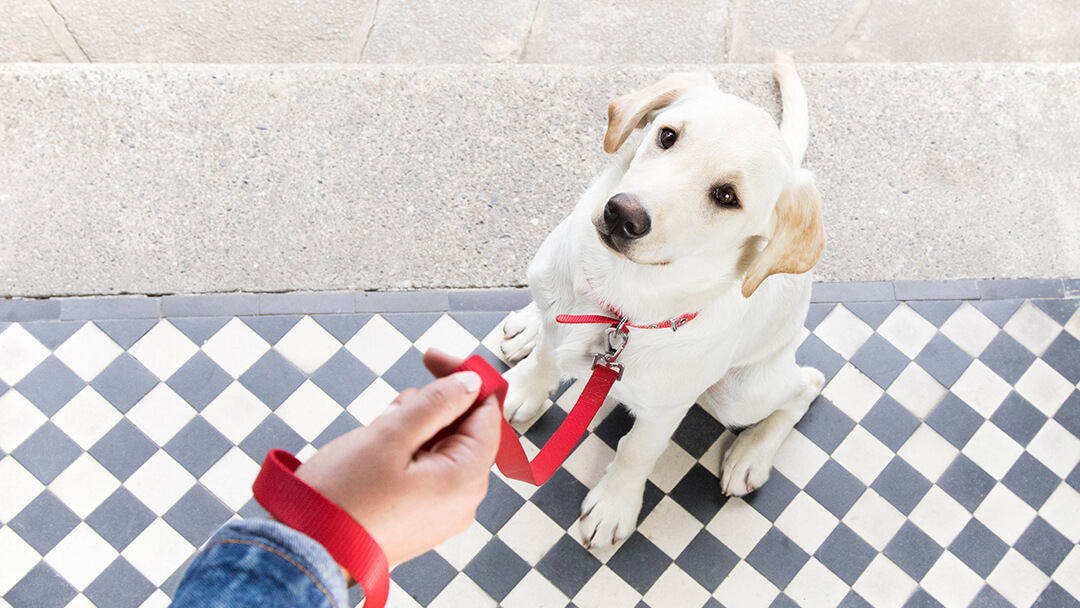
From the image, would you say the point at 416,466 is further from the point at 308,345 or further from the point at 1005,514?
the point at 1005,514

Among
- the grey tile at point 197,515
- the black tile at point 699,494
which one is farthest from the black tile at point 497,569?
the grey tile at point 197,515

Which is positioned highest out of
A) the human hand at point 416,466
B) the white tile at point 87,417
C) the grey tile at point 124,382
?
the human hand at point 416,466

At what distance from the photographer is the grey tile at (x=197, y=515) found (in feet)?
7.38

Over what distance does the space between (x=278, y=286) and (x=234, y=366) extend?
29 centimetres

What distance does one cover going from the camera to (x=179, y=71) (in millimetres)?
2723

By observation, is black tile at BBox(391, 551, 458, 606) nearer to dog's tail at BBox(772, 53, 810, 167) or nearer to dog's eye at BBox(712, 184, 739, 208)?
dog's eye at BBox(712, 184, 739, 208)

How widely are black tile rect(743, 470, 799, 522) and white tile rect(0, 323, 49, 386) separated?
224 centimetres

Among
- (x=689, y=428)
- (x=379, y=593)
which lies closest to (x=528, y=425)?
(x=689, y=428)

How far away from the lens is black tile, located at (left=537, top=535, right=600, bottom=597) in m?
2.29

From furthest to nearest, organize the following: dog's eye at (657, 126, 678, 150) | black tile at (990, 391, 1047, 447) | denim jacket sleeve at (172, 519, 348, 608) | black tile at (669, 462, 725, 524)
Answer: black tile at (990, 391, 1047, 447), black tile at (669, 462, 725, 524), dog's eye at (657, 126, 678, 150), denim jacket sleeve at (172, 519, 348, 608)

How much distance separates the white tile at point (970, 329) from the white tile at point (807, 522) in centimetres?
76

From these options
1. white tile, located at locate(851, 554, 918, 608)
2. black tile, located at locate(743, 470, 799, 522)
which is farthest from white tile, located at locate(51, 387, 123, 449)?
white tile, located at locate(851, 554, 918, 608)

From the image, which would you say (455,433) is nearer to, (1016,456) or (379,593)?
(379,593)

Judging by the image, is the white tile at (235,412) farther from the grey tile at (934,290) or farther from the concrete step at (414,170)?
Answer: the grey tile at (934,290)
